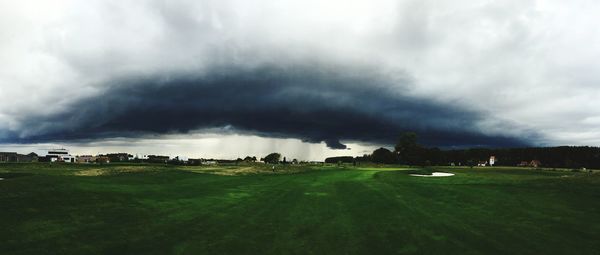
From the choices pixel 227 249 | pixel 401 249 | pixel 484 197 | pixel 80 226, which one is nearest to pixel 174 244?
pixel 227 249

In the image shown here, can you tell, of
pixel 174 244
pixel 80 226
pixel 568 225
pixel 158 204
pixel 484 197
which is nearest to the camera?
pixel 174 244

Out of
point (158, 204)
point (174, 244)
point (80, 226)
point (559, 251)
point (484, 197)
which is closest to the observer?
point (559, 251)

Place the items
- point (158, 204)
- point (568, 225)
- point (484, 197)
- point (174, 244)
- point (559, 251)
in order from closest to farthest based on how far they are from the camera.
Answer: point (559, 251) < point (174, 244) < point (568, 225) < point (158, 204) < point (484, 197)

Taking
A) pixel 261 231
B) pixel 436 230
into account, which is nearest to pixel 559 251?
pixel 436 230

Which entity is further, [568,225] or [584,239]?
[568,225]

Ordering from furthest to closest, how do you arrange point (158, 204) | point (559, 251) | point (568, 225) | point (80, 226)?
point (158, 204)
point (568, 225)
point (80, 226)
point (559, 251)

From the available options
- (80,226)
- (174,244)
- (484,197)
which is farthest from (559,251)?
(80,226)

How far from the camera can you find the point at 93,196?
92.8 feet

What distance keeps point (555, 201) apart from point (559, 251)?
15.8 meters

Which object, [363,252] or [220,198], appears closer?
[363,252]

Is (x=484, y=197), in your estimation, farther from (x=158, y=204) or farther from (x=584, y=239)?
(x=158, y=204)

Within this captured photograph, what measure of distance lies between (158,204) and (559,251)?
22816mm

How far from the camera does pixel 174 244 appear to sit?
17.0 metres

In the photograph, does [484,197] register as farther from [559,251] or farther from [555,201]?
[559,251]
